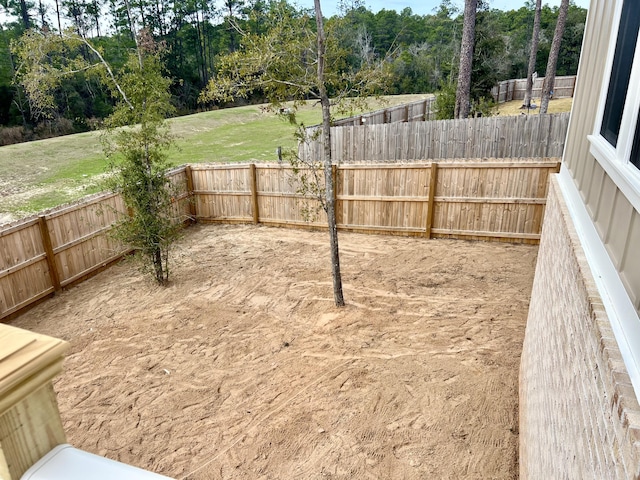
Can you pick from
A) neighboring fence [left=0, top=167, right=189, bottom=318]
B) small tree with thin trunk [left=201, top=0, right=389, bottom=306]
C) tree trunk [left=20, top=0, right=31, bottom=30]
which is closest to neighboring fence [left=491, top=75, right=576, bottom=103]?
small tree with thin trunk [left=201, top=0, right=389, bottom=306]

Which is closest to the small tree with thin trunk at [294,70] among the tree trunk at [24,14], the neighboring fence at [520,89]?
the neighboring fence at [520,89]

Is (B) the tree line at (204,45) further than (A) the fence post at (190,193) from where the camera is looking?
Yes

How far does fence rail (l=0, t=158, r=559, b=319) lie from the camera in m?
8.13

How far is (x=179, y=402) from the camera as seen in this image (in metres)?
Answer: 5.57

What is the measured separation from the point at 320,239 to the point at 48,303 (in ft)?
19.1

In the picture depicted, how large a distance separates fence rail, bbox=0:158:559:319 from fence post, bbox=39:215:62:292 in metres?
0.02

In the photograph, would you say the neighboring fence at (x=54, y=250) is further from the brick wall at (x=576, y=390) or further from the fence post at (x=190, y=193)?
the brick wall at (x=576, y=390)

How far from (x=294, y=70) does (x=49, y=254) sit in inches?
224

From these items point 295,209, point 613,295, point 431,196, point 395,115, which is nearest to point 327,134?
point 431,196

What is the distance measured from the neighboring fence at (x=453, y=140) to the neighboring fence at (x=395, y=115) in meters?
1.50

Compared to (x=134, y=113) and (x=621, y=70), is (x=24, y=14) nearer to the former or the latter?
(x=134, y=113)

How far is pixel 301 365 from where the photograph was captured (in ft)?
20.1

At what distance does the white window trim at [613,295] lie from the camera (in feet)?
4.68

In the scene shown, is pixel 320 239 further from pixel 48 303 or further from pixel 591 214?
pixel 591 214
